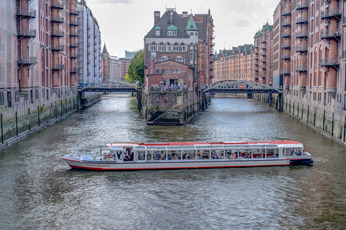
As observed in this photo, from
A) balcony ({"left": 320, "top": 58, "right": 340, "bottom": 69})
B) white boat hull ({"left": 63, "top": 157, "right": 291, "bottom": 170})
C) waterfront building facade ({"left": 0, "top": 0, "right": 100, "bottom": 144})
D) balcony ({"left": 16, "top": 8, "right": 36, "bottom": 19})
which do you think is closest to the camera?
white boat hull ({"left": 63, "top": 157, "right": 291, "bottom": 170})

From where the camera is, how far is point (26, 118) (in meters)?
62.8

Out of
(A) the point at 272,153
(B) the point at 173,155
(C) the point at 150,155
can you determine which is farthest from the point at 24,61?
(A) the point at 272,153

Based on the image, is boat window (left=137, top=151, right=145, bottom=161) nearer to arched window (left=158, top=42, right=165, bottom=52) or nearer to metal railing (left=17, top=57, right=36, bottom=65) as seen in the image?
metal railing (left=17, top=57, right=36, bottom=65)

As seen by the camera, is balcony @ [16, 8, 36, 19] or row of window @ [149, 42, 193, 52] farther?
row of window @ [149, 42, 193, 52]

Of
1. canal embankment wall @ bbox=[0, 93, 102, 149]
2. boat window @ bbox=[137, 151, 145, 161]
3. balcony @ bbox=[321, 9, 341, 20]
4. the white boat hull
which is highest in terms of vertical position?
balcony @ bbox=[321, 9, 341, 20]

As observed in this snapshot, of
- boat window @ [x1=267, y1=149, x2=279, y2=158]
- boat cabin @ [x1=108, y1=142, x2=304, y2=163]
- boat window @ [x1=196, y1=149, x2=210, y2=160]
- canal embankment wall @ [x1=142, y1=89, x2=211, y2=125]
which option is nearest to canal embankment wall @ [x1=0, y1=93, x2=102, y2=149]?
boat cabin @ [x1=108, y1=142, x2=304, y2=163]

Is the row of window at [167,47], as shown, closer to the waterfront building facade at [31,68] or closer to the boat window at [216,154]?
the waterfront building facade at [31,68]

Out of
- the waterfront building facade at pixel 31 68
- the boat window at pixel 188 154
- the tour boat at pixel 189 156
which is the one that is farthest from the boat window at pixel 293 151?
the waterfront building facade at pixel 31 68

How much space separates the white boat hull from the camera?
40938mm

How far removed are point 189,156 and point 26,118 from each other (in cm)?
2983

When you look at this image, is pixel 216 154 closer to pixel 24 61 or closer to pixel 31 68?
pixel 24 61

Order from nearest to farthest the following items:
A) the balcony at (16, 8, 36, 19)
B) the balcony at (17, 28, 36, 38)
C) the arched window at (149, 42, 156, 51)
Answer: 1. the balcony at (16, 8, 36, 19)
2. the balcony at (17, 28, 36, 38)
3. the arched window at (149, 42, 156, 51)

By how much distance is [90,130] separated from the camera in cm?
6862

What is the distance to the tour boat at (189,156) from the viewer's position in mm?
41312
